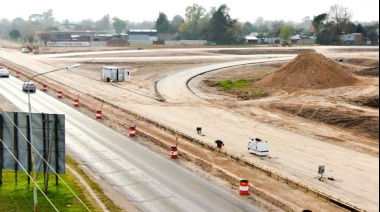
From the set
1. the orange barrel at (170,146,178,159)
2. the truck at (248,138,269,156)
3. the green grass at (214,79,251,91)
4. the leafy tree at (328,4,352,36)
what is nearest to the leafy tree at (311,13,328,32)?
the leafy tree at (328,4,352,36)

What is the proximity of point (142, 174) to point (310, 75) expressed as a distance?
40054 mm

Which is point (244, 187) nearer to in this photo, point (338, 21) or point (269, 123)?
point (269, 123)

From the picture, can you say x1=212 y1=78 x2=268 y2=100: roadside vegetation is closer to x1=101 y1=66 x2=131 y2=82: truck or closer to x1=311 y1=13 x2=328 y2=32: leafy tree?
x1=101 y1=66 x2=131 y2=82: truck

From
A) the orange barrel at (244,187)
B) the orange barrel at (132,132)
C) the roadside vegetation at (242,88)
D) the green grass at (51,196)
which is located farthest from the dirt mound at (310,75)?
the green grass at (51,196)

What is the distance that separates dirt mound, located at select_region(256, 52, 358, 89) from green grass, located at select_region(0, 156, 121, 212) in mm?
41440

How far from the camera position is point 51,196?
958 inches

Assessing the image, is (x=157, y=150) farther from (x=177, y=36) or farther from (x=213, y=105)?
(x=177, y=36)

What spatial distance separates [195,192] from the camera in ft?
85.8

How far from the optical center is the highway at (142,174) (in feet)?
80.3

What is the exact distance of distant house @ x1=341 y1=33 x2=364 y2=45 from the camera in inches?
6161

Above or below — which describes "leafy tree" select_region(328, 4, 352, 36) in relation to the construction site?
above

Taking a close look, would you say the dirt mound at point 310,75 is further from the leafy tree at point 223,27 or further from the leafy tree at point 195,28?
the leafy tree at point 195,28

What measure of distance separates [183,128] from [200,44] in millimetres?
135050

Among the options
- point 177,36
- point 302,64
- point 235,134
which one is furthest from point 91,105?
point 177,36
